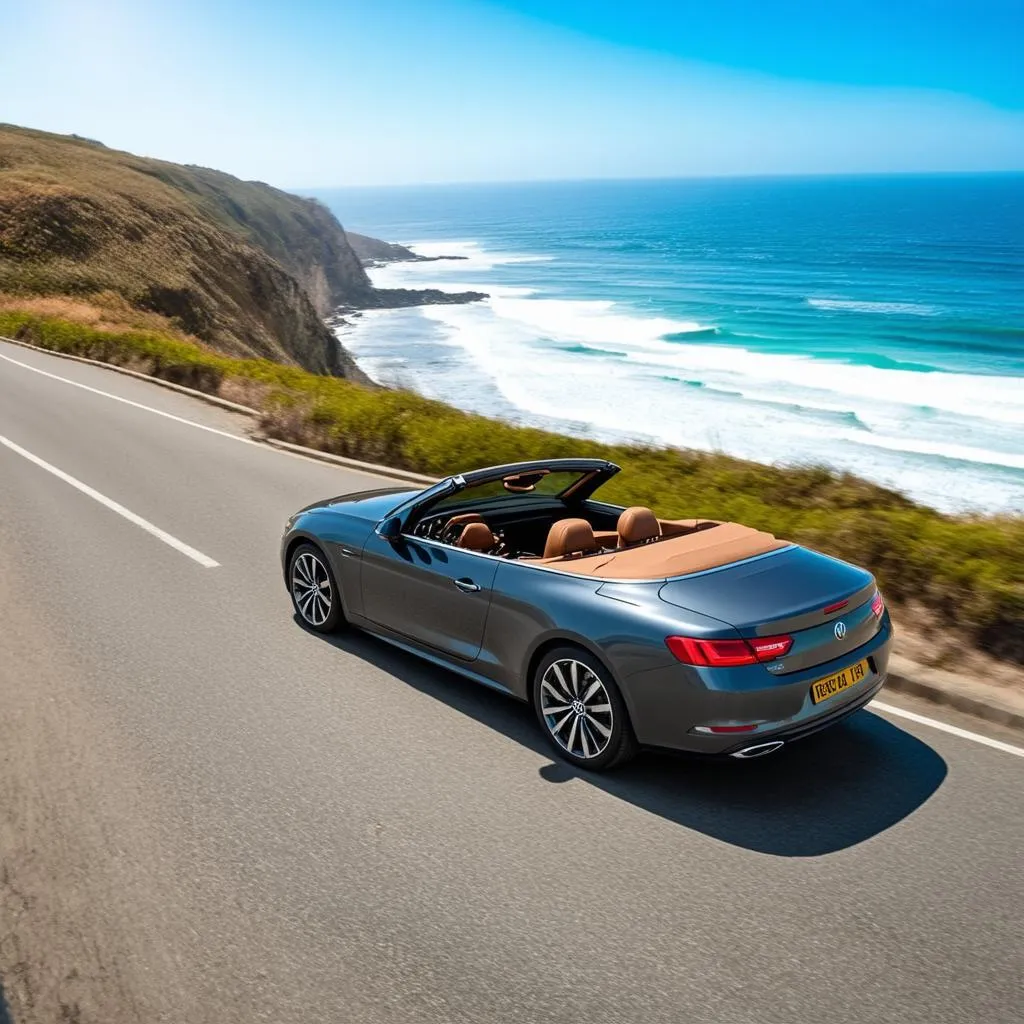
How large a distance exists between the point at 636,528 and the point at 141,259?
4850cm

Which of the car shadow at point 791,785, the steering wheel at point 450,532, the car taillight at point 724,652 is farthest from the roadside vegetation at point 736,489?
the steering wheel at point 450,532

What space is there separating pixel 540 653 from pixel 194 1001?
8.28 ft

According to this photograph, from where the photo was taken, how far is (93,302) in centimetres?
4153

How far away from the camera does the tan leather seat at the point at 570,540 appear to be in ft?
19.2

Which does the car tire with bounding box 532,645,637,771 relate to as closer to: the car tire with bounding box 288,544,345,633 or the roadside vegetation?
the car tire with bounding box 288,544,345,633

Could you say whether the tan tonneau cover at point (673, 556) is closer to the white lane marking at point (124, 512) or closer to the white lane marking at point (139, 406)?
the white lane marking at point (124, 512)

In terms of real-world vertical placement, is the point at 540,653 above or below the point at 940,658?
above

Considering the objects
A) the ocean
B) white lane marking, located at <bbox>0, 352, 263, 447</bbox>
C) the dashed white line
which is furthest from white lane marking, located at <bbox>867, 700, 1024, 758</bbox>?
white lane marking, located at <bbox>0, 352, 263, 447</bbox>

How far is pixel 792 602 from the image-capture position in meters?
5.04

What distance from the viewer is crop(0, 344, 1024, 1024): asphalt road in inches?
145

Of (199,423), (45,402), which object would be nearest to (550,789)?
(199,423)

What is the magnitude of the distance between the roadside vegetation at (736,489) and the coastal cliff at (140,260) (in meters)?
24.5

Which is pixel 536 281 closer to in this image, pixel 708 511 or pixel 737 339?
pixel 737 339

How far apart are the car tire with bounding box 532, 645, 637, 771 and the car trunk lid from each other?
0.57 meters
